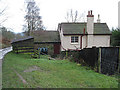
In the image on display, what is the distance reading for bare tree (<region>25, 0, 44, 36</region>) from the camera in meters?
28.9

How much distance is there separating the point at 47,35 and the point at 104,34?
9701 mm

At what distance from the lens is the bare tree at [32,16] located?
94.9ft

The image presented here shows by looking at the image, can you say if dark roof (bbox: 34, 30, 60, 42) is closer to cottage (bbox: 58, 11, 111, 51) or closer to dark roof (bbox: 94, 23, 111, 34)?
cottage (bbox: 58, 11, 111, 51)

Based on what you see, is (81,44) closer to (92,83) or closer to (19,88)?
(92,83)

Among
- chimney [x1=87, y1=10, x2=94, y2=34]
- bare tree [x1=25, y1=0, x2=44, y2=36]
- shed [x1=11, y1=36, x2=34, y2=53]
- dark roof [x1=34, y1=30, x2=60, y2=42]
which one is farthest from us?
bare tree [x1=25, y1=0, x2=44, y2=36]

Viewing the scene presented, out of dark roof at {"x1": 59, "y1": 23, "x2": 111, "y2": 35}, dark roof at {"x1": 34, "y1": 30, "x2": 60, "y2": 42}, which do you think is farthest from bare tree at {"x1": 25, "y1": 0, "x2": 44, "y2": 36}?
dark roof at {"x1": 59, "y1": 23, "x2": 111, "y2": 35}

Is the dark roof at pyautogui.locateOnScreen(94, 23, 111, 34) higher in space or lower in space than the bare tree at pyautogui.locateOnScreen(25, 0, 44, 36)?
lower

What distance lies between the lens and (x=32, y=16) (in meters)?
29.3

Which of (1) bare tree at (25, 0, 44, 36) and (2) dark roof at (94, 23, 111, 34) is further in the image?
(1) bare tree at (25, 0, 44, 36)

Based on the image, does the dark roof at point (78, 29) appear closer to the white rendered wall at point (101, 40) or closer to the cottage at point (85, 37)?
the cottage at point (85, 37)

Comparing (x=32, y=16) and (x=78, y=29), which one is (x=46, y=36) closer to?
(x=78, y=29)

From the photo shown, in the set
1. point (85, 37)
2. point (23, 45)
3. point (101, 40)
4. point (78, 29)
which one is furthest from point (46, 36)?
point (101, 40)

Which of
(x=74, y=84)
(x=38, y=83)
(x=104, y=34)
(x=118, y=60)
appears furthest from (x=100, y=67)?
(x=104, y=34)

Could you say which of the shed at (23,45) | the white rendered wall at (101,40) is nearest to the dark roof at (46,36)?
the shed at (23,45)
